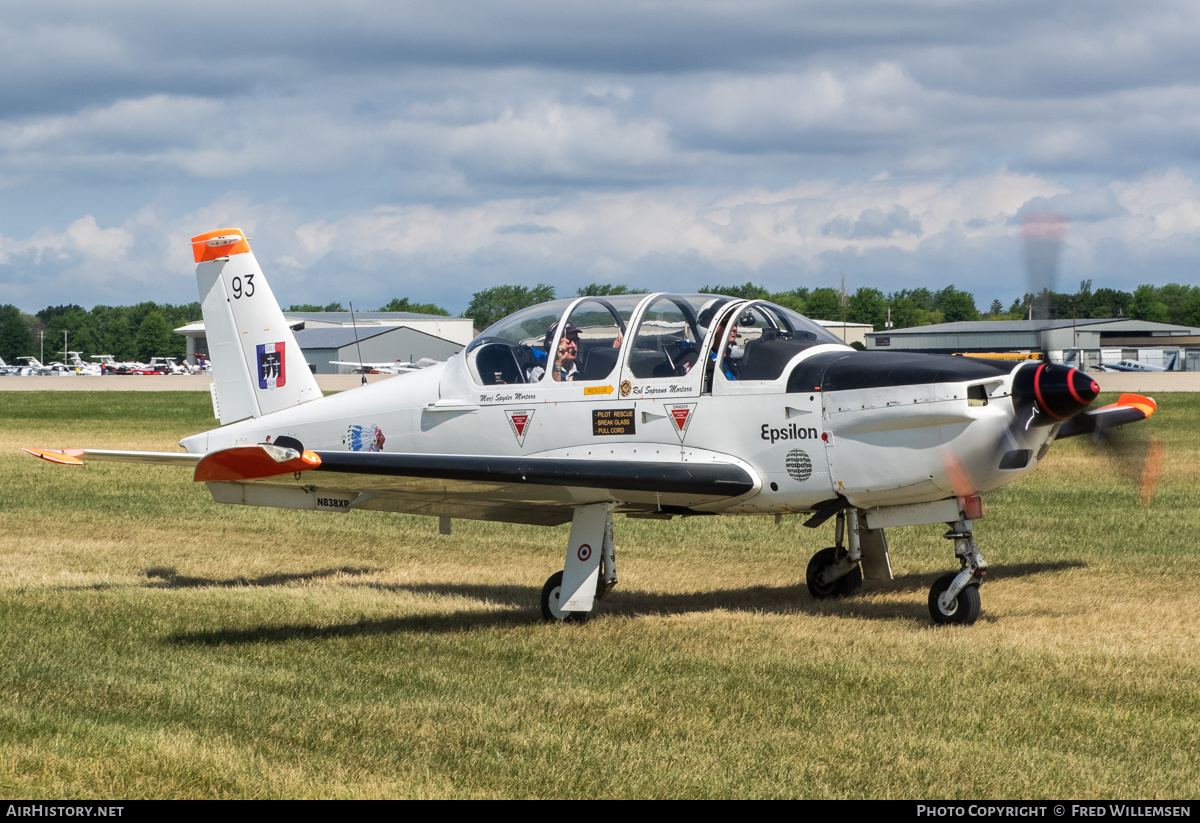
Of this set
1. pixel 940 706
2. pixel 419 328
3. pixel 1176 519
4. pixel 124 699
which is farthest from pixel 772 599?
pixel 419 328

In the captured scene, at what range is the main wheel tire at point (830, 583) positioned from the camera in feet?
33.6

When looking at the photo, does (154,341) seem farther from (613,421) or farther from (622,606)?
(613,421)

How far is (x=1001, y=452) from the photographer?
8.07 metres

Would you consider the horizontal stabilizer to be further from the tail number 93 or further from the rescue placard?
the rescue placard

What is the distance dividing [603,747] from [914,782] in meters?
1.50

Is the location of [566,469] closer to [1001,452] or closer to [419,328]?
[1001,452]

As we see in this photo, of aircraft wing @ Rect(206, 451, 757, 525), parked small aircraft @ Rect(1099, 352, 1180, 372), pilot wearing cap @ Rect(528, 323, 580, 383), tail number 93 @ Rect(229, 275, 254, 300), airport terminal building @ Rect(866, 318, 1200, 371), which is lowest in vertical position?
parked small aircraft @ Rect(1099, 352, 1180, 372)

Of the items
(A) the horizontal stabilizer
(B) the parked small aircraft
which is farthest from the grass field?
(B) the parked small aircraft

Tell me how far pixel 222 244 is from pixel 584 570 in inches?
204

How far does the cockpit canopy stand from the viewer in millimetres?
8875

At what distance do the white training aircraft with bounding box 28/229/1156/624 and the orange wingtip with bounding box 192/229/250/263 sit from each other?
2202 millimetres

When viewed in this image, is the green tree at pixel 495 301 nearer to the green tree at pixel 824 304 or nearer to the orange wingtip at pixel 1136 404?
the green tree at pixel 824 304

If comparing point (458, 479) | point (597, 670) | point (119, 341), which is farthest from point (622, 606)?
point (119, 341)

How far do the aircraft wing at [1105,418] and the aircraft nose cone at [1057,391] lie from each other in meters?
1.10
